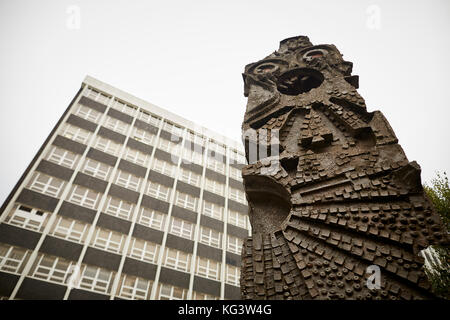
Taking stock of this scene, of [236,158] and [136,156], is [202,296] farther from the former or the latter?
[236,158]

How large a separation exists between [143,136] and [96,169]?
5563mm

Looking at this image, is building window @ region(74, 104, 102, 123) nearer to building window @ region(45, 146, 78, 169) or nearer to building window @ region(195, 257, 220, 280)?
building window @ region(45, 146, 78, 169)

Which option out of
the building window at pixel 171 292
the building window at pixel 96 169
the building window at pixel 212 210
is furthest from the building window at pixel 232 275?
the building window at pixel 96 169

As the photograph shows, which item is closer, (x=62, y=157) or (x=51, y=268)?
(x=51, y=268)

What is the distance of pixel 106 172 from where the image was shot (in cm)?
1966

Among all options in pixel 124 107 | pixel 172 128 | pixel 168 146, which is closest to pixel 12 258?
pixel 168 146

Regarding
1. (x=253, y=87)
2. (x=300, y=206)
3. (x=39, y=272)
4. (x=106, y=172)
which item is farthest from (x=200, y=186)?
(x=300, y=206)

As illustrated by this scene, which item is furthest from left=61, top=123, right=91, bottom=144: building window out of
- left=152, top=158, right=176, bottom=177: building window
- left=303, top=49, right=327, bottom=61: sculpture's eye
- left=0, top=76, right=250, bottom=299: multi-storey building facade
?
left=303, top=49, right=327, bottom=61: sculpture's eye

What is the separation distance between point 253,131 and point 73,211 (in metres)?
17.0

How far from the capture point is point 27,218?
50.6ft

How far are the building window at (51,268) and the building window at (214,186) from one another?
38.8 feet

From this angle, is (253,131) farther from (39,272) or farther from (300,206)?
(39,272)

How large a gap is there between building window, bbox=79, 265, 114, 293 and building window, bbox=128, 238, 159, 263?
180cm

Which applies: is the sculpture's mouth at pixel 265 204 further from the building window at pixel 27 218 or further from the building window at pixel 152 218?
the building window at pixel 152 218
